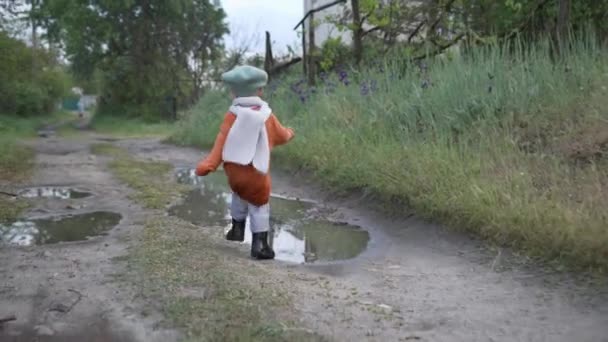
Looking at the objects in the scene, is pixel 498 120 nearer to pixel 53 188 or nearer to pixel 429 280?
pixel 429 280

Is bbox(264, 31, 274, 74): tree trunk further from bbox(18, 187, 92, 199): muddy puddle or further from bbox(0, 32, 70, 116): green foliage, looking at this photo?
bbox(18, 187, 92, 199): muddy puddle

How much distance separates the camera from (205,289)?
385 centimetres

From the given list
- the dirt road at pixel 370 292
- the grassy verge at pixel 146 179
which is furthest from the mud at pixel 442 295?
the grassy verge at pixel 146 179

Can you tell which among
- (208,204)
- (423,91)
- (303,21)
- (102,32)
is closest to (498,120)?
(423,91)

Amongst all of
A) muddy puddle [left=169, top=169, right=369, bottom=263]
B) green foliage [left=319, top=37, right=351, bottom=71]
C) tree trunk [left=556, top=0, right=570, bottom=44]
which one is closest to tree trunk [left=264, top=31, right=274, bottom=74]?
green foliage [left=319, top=37, right=351, bottom=71]

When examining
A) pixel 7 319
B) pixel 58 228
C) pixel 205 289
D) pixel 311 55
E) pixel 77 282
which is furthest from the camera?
pixel 311 55

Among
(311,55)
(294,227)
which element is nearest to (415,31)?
(311,55)

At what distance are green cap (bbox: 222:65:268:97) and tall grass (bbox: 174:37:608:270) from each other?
2004mm

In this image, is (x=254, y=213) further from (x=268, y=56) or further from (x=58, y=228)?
(x=268, y=56)

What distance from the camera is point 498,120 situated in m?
6.98

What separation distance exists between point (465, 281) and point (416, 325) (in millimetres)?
1040

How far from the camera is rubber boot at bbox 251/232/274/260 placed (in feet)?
16.4

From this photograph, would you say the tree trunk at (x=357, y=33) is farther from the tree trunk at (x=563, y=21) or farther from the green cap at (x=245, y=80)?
the green cap at (x=245, y=80)

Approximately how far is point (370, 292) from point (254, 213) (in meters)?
1.31
